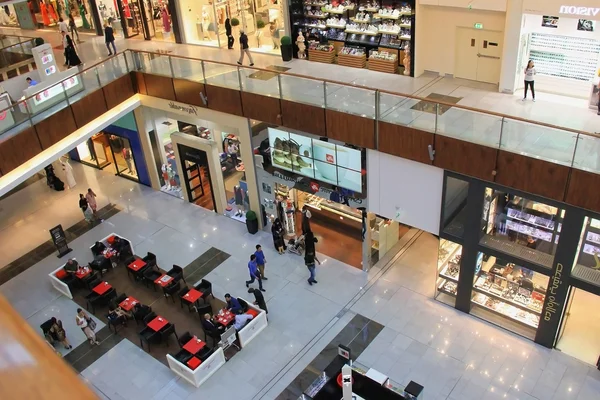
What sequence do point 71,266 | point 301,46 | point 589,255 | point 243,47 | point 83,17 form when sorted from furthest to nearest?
point 83,17
point 301,46
point 243,47
point 71,266
point 589,255

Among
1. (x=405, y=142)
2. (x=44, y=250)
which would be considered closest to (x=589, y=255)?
(x=405, y=142)

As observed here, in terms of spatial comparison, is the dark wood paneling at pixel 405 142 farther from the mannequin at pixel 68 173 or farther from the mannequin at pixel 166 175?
the mannequin at pixel 68 173

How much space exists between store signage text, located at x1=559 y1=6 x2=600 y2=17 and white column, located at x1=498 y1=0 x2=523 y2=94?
45.7 inches

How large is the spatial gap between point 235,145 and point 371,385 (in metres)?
10.3

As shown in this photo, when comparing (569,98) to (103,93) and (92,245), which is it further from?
(92,245)

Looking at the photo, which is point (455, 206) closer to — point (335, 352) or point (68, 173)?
point (335, 352)

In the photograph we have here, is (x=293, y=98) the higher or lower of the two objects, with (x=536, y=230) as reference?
higher

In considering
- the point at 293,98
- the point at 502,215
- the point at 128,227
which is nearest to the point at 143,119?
the point at 128,227

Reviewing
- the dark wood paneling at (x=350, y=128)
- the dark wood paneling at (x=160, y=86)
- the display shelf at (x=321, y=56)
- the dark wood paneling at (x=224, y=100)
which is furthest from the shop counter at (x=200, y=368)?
the display shelf at (x=321, y=56)

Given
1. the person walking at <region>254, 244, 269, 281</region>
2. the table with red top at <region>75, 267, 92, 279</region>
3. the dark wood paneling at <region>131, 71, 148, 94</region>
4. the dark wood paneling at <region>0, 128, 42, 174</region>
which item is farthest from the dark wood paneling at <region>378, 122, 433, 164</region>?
the dark wood paneling at <region>0, 128, 42, 174</region>

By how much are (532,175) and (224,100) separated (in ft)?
28.5

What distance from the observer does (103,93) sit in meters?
16.9

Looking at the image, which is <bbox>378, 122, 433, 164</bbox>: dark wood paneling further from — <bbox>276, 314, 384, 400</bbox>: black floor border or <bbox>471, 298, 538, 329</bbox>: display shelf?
<bbox>276, 314, 384, 400</bbox>: black floor border

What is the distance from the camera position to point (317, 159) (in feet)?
49.0
